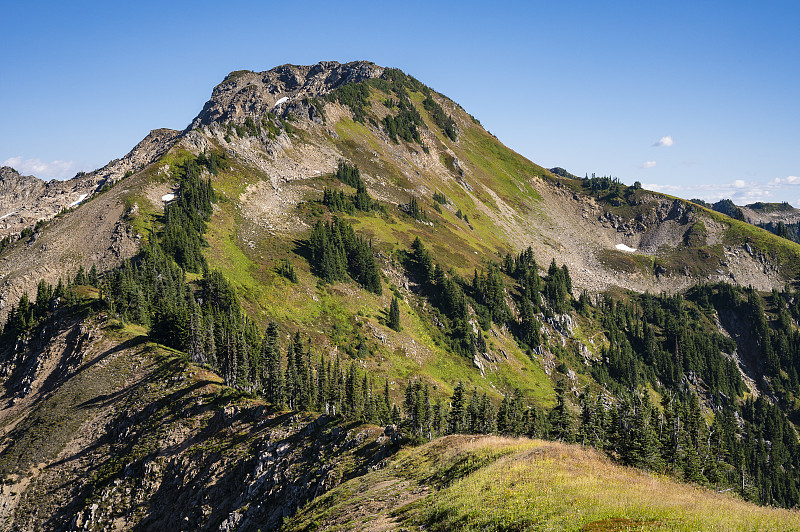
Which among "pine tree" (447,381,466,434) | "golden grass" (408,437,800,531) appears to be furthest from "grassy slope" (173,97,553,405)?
"golden grass" (408,437,800,531)

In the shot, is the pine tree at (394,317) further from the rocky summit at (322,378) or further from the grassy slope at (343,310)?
the grassy slope at (343,310)

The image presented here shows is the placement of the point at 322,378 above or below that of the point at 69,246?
below

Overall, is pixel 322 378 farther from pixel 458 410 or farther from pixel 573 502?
pixel 573 502

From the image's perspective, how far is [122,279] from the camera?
A: 259ft

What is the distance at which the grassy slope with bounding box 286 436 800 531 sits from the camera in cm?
1889

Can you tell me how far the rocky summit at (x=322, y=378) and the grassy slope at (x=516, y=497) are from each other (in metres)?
0.19

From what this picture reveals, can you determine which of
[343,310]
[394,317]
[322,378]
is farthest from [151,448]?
[394,317]

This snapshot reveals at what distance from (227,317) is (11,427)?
3353 cm

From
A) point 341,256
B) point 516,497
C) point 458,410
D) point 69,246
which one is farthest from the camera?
point 341,256

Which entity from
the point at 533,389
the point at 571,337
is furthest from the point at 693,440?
the point at 571,337

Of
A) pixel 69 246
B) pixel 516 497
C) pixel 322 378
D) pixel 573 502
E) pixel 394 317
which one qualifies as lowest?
pixel 322 378

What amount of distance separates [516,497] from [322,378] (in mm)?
57123

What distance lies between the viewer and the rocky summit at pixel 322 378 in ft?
102

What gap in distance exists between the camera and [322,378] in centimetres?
7650
